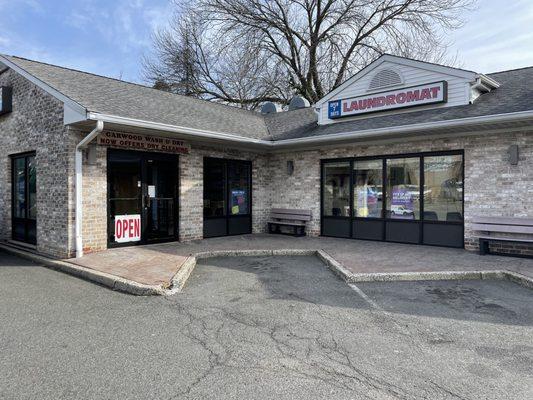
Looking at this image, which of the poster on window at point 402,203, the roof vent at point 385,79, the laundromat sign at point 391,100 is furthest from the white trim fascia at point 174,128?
the poster on window at point 402,203

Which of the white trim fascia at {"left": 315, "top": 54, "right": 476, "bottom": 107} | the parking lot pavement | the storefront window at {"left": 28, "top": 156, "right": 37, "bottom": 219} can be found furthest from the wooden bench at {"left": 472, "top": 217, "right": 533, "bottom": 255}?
the storefront window at {"left": 28, "top": 156, "right": 37, "bottom": 219}

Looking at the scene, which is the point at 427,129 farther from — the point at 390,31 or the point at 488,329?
the point at 390,31

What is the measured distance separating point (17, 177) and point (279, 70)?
1721 cm

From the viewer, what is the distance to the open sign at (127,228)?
920 centimetres

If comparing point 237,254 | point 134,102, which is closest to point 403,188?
point 237,254

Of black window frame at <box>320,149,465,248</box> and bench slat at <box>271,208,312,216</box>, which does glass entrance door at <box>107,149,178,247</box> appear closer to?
bench slat at <box>271,208,312,216</box>

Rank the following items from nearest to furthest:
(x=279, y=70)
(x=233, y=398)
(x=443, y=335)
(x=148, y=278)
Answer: (x=233, y=398)
(x=443, y=335)
(x=148, y=278)
(x=279, y=70)

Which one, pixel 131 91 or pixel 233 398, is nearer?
pixel 233 398

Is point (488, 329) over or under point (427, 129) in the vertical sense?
under

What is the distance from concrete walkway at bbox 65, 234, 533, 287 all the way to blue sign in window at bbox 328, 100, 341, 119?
12.4ft

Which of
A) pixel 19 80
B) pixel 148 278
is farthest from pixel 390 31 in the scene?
pixel 148 278

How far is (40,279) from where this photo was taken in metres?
7.07

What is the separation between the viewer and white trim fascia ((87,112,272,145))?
7.86 metres

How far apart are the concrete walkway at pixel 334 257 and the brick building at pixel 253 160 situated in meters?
0.64
